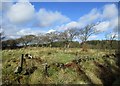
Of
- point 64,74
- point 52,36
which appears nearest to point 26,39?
point 52,36

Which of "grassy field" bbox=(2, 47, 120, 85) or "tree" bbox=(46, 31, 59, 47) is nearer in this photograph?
"grassy field" bbox=(2, 47, 120, 85)

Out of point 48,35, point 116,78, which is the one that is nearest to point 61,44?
point 48,35

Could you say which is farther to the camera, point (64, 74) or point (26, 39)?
point (26, 39)

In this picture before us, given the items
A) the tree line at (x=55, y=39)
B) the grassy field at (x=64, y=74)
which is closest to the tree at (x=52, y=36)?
the tree line at (x=55, y=39)

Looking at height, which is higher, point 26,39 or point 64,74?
point 26,39

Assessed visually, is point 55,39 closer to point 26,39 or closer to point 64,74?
point 26,39

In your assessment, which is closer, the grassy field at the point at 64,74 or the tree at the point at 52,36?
the grassy field at the point at 64,74

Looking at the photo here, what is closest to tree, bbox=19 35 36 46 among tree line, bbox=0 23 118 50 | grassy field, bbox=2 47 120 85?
tree line, bbox=0 23 118 50

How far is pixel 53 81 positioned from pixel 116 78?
7.12m

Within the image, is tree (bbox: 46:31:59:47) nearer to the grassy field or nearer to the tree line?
the tree line

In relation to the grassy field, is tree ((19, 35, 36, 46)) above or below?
above

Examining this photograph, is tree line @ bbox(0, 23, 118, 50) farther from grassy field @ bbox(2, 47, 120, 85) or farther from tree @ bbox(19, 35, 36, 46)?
grassy field @ bbox(2, 47, 120, 85)

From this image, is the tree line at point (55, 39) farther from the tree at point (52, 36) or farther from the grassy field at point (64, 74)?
the grassy field at point (64, 74)

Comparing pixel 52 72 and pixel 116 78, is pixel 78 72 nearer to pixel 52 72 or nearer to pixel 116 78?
pixel 52 72
